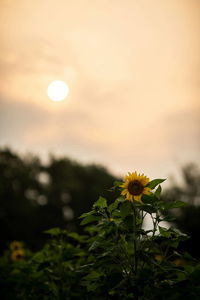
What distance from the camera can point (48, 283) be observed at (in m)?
3.66

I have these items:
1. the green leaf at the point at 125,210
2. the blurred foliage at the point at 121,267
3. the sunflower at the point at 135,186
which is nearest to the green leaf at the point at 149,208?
the blurred foliage at the point at 121,267

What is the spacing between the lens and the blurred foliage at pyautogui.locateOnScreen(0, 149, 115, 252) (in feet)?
93.9

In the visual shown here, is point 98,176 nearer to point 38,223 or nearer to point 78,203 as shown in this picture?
point 78,203

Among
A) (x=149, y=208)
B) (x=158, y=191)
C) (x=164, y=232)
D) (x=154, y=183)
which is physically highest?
(x=154, y=183)

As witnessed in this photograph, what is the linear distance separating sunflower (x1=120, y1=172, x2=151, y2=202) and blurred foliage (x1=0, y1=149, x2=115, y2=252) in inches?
966

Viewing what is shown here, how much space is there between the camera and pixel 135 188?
3.07 meters

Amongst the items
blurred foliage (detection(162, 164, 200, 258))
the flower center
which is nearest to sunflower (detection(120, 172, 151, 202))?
the flower center

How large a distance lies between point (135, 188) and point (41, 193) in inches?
1213

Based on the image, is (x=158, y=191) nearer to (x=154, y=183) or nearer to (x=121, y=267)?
(x=154, y=183)

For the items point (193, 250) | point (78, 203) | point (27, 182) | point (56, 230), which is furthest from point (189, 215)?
point (56, 230)

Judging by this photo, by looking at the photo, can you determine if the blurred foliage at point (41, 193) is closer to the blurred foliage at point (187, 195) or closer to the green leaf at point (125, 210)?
the blurred foliage at point (187, 195)

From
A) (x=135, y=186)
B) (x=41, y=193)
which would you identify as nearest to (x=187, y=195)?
(x=41, y=193)

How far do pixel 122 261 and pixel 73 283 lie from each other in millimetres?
1358

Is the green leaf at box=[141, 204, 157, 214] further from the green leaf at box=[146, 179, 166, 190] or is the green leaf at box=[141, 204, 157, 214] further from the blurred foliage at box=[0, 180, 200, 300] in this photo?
the green leaf at box=[146, 179, 166, 190]
